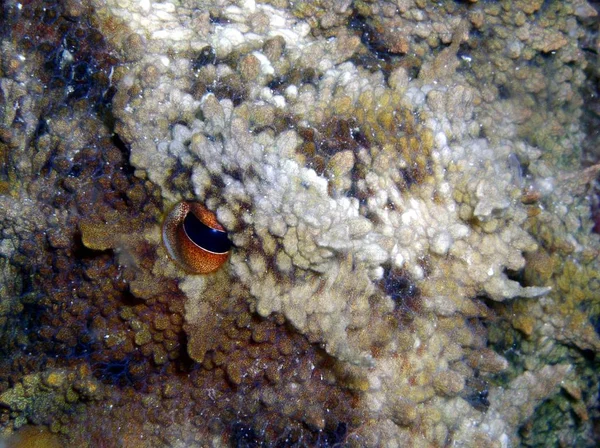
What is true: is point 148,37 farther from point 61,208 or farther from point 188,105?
point 61,208

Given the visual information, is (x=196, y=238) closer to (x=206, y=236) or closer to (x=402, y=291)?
(x=206, y=236)

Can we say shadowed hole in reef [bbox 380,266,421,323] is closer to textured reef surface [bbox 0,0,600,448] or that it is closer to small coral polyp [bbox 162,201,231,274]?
textured reef surface [bbox 0,0,600,448]

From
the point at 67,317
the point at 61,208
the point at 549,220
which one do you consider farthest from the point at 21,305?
the point at 549,220

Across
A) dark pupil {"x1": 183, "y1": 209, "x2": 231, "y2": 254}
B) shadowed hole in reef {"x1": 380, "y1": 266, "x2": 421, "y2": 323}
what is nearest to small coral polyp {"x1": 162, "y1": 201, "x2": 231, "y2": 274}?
dark pupil {"x1": 183, "y1": 209, "x2": 231, "y2": 254}

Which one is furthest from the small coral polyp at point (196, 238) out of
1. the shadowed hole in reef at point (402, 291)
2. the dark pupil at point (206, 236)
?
the shadowed hole in reef at point (402, 291)

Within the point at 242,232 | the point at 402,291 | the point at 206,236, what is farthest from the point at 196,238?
the point at 402,291

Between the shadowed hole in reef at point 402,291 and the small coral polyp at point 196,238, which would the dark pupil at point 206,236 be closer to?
the small coral polyp at point 196,238
